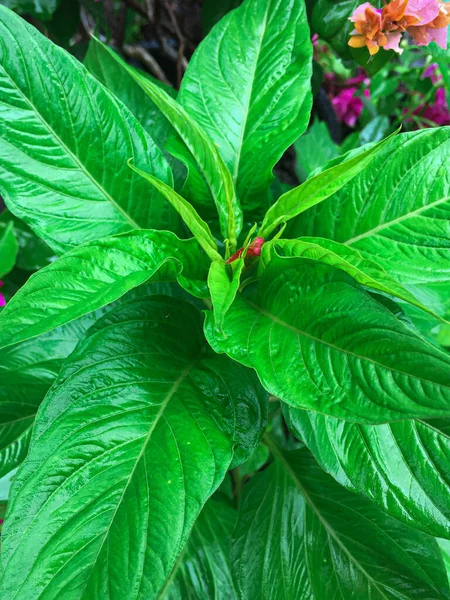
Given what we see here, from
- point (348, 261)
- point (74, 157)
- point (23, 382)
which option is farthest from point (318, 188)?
point (23, 382)

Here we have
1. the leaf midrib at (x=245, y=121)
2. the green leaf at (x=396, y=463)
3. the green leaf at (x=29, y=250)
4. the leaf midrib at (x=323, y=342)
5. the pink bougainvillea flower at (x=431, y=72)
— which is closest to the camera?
the leaf midrib at (x=323, y=342)


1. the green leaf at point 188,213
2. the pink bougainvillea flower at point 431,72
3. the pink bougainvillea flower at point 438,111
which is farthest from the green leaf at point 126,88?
the pink bougainvillea flower at point 438,111

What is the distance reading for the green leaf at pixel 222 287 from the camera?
46cm

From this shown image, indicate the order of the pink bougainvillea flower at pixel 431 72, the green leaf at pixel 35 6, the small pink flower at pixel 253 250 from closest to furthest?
the small pink flower at pixel 253 250, the green leaf at pixel 35 6, the pink bougainvillea flower at pixel 431 72

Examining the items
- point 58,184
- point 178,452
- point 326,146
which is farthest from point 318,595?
point 326,146

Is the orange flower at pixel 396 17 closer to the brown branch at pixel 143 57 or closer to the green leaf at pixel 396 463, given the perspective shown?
the green leaf at pixel 396 463

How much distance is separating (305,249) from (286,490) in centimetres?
43

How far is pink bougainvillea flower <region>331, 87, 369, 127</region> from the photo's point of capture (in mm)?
1838

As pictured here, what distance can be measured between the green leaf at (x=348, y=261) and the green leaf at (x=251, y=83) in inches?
6.2

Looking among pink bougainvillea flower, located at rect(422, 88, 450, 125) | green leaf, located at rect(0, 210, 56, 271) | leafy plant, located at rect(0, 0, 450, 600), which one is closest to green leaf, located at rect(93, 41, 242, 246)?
leafy plant, located at rect(0, 0, 450, 600)

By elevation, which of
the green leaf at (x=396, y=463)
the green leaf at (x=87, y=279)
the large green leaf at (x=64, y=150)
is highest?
the large green leaf at (x=64, y=150)

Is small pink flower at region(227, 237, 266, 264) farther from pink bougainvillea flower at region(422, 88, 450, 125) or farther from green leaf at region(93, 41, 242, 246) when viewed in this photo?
pink bougainvillea flower at region(422, 88, 450, 125)

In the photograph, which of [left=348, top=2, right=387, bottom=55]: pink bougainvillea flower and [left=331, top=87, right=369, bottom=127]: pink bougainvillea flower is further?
[left=331, top=87, right=369, bottom=127]: pink bougainvillea flower

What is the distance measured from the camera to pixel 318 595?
0.67m
